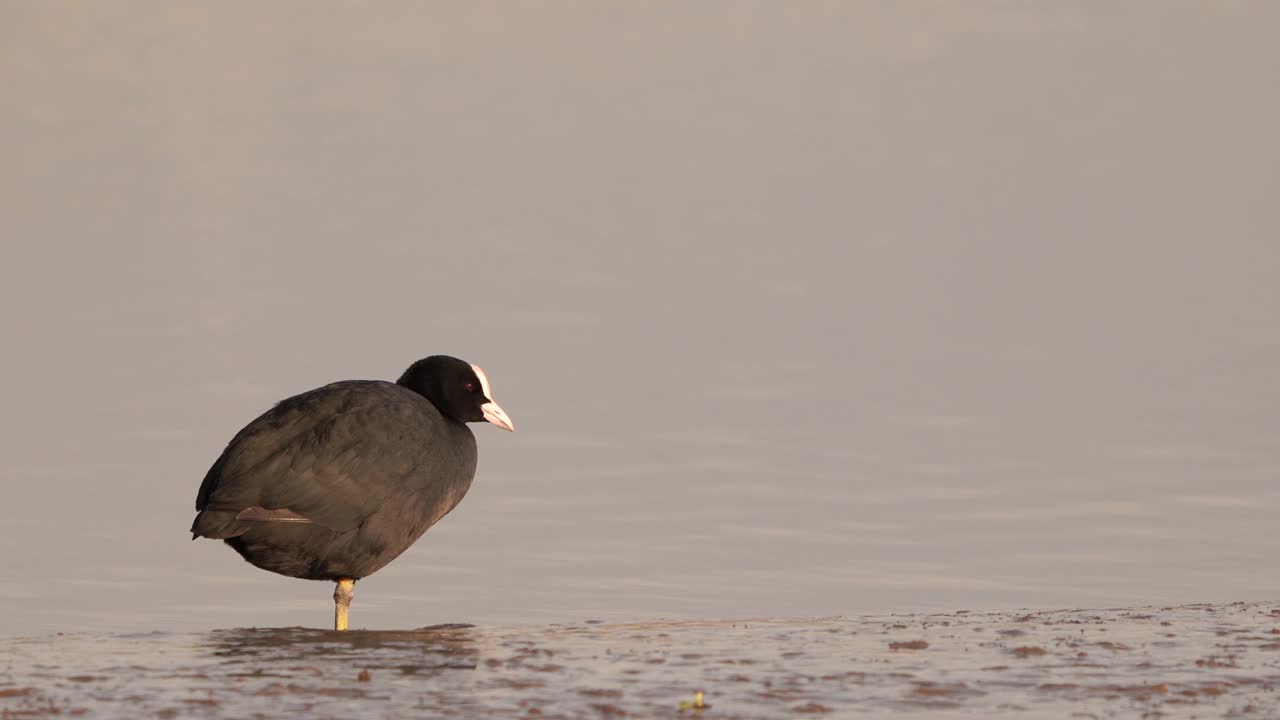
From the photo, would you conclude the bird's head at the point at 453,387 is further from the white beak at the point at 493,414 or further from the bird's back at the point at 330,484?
the bird's back at the point at 330,484

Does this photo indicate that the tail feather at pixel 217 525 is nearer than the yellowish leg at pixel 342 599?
Yes

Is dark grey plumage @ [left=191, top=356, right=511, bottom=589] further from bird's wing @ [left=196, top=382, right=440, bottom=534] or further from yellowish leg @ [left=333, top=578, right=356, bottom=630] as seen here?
yellowish leg @ [left=333, top=578, right=356, bottom=630]

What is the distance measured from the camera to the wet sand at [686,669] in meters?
8.80

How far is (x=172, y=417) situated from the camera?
20641mm

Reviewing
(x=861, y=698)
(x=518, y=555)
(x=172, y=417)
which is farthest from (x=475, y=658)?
Answer: (x=172, y=417)

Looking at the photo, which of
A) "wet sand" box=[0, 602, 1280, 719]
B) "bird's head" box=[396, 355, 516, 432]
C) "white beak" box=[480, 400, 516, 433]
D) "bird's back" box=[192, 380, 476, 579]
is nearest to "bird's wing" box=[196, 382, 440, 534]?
"bird's back" box=[192, 380, 476, 579]

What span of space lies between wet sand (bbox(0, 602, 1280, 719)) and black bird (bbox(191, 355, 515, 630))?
2.97ft

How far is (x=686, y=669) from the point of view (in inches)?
383

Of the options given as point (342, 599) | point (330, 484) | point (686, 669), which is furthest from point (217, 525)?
point (686, 669)

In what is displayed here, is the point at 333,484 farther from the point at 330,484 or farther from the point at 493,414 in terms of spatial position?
the point at 493,414

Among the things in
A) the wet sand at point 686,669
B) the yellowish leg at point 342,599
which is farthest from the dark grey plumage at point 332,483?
the wet sand at point 686,669

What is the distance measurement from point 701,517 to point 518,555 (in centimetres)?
165

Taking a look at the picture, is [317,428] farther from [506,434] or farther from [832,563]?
[506,434]

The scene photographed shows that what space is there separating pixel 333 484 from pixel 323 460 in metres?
0.14
